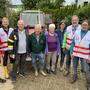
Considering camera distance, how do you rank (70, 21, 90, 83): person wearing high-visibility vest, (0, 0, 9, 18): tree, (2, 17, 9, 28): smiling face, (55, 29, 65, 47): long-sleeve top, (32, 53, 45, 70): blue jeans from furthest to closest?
(0, 0, 9, 18): tree, (55, 29, 65, 47): long-sleeve top, (32, 53, 45, 70): blue jeans, (2, 17, 9, 28): smiling face, (70, 21, 90, 83): person wearing high-visibility vest

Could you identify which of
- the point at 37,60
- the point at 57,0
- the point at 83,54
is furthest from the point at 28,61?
the point at 57,0

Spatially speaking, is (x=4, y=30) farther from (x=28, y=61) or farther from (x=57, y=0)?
(x=57, y=0)

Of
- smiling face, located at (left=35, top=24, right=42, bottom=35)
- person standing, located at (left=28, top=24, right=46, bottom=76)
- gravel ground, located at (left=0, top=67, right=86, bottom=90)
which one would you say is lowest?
gravel ground, located at (left=0, top=67, right=86, bottom=90)

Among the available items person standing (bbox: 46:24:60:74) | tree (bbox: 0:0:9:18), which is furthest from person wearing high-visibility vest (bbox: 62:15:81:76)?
tree (bbox: 0:0:9:18)

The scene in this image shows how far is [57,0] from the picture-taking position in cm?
4581

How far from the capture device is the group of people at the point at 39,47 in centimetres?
1006

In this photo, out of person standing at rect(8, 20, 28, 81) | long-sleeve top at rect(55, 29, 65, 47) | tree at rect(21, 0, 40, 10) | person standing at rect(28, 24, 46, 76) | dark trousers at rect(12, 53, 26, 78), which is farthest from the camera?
tree at rect(21, 0, 40, 10)

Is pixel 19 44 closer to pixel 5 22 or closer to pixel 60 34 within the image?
pixel 5 22

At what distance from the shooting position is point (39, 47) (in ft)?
36.0

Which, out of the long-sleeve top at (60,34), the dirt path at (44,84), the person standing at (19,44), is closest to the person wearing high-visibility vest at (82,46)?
the dirt path at (44,84)

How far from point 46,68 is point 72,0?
38.1 m

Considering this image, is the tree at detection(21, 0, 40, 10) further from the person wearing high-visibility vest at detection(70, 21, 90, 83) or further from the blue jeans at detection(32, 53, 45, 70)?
the person wearing high-visibility vest at detection(70, 21, 90, 83)

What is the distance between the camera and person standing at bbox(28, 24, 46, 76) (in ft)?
35.8

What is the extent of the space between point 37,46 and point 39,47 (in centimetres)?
8
